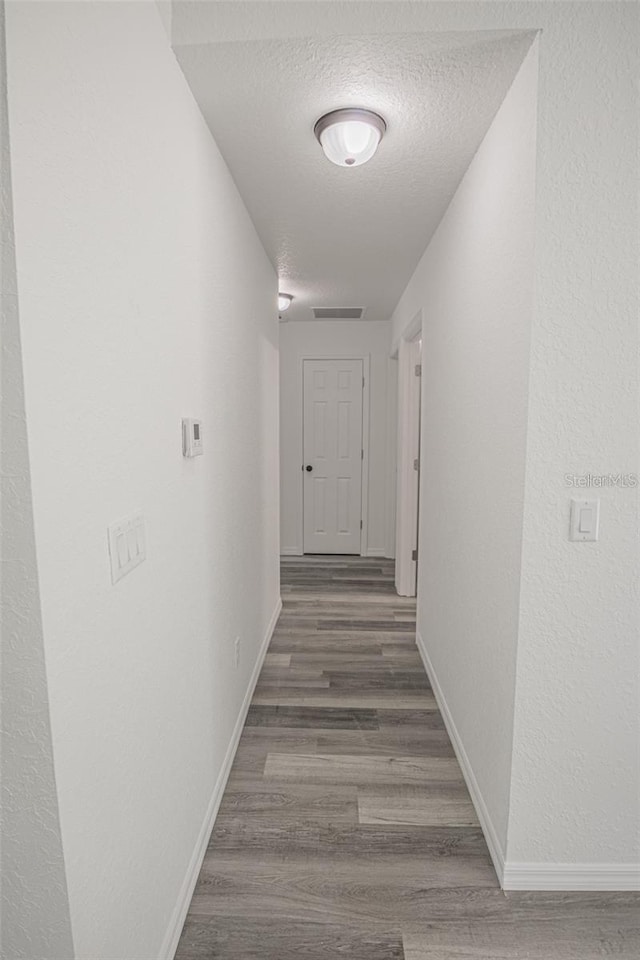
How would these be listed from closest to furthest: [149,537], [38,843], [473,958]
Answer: [38,843] → [149,537] → [473,958]

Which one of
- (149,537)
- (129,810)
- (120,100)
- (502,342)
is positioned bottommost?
(129,810)

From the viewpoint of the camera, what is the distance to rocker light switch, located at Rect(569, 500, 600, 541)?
1396 millimetres

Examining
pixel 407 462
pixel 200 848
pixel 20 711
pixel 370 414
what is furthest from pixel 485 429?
pixel 370 414

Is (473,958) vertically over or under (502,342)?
under

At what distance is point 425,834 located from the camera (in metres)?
1.73

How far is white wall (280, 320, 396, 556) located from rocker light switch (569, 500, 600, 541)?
145 inches

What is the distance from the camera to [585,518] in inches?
55.0

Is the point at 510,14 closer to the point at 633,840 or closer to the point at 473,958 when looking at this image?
the point at 633,840

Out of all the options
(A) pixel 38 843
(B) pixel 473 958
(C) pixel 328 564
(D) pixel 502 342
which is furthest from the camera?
(C) pixel 328 564

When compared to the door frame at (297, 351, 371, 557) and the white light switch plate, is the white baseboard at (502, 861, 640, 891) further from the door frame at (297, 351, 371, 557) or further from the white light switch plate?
the door frame at (297, 351, 371, 557)

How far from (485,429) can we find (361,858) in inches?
56.9

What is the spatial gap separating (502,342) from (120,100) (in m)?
1.17

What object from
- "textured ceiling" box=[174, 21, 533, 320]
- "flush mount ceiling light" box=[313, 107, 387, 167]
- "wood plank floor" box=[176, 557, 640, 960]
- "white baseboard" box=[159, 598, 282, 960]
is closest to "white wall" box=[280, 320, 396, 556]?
"textured ceiling" box=[174, 21, 533, 320]

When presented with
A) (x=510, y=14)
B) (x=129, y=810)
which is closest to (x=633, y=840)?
(x=129, y=810)
